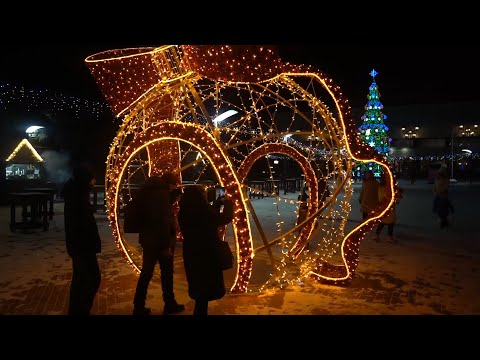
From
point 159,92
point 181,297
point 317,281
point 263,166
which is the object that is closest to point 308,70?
point 159,92

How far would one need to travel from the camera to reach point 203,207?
12.8ft

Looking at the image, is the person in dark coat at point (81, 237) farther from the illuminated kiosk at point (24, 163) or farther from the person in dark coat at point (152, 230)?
the illuminated kiosk at point (24, 163)

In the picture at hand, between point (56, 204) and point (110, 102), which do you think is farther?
point (56, 204)

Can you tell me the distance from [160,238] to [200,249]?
956mm

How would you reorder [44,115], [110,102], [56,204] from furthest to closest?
[44,115], [56,204], [110,102]

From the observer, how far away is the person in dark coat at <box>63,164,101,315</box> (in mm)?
4176

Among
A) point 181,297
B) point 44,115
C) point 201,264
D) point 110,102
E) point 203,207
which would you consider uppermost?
point 44,115

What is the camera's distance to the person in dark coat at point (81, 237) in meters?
4.18

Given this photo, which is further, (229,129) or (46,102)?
(46,102)

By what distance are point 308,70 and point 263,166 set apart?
25.9 metres

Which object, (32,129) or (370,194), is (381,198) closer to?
(370,194)

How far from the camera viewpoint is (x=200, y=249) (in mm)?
3865


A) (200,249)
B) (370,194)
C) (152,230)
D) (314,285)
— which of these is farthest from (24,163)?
(200,249)
